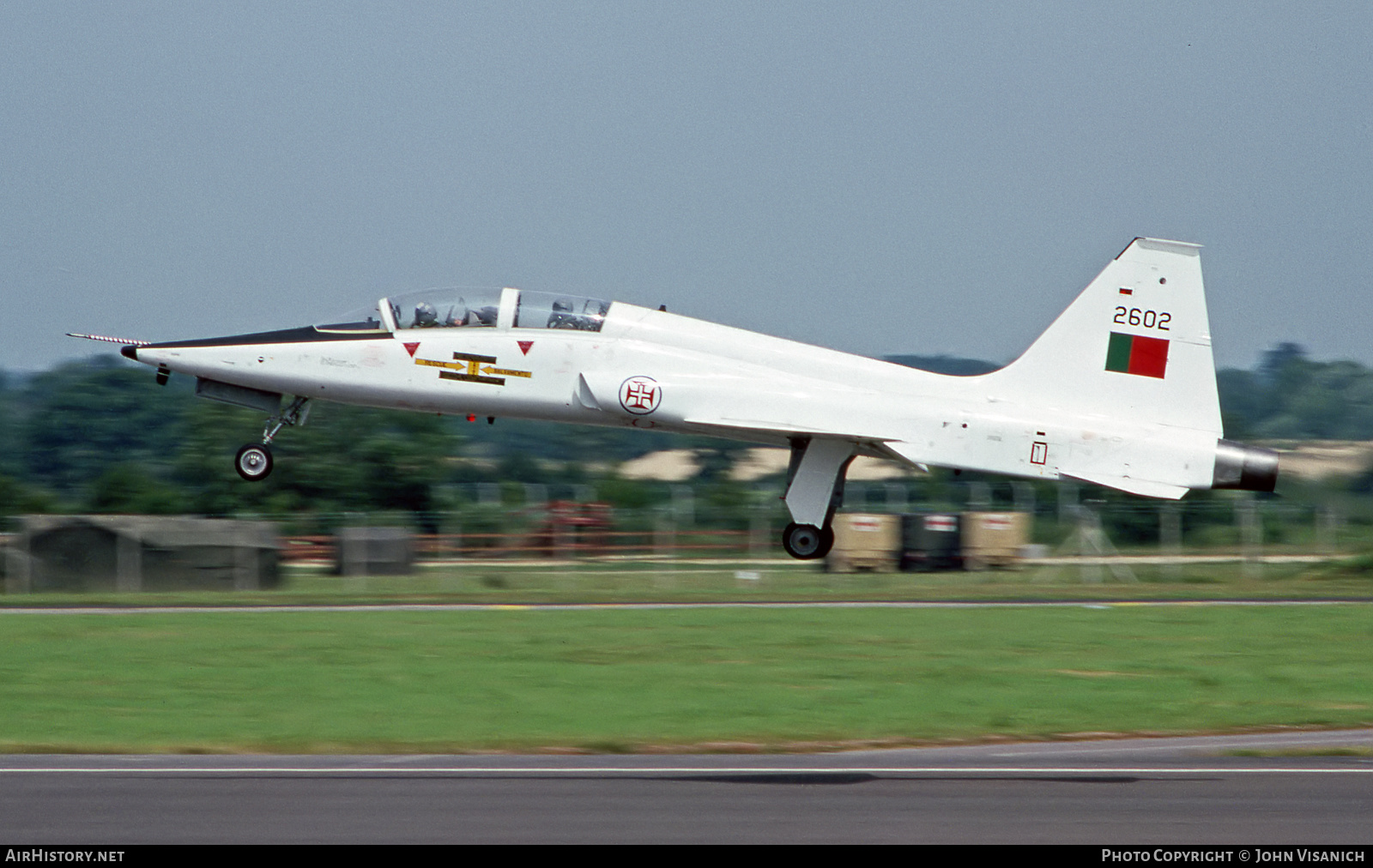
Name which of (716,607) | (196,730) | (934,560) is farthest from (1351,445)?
(196,730)

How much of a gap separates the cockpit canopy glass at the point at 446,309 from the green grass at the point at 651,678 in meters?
4.63

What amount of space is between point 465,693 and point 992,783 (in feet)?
23.2

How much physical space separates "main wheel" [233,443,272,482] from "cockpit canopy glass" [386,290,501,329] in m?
2.74

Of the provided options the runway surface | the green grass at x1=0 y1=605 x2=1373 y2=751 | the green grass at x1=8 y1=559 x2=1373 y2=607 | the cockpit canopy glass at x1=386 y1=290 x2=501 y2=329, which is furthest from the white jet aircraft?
the green grass at x1=8 y1=559 x2=1373 y2=607

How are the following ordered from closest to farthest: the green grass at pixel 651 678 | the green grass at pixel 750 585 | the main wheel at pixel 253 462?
the green grass at pixel 651 678 < the main wheel at pixel 253 462 < the green grass at pixel 750 585

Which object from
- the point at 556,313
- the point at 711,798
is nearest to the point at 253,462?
the point at 556,313

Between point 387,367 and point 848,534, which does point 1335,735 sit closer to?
point 387,367

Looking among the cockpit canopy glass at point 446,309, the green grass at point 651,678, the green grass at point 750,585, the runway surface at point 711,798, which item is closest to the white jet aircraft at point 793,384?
the cockpit canopy glass at point 446,309

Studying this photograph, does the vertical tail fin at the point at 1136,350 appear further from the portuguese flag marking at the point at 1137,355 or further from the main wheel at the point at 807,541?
the main wheel at the point at 807,541

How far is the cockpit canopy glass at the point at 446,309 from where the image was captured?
2139cm

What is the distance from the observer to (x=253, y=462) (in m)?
21.5

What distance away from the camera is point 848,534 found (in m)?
41.0

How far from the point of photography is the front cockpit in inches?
842

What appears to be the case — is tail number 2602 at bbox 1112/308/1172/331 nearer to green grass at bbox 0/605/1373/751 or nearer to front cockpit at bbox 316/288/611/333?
green grass at bbox 0/605/1373/751
